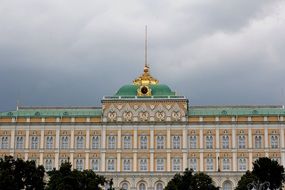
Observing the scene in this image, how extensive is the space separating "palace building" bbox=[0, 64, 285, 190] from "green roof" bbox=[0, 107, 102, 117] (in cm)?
27

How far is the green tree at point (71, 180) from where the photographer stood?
92188 millimetres

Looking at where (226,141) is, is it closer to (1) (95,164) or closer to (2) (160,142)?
(2) (160,142)

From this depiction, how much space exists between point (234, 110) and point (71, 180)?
5845 centimetres

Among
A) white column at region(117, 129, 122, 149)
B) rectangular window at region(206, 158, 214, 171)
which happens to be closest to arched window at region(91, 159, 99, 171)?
white column at region(117, 129, 122, 149)

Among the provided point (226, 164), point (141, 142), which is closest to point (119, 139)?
point (141, 142)

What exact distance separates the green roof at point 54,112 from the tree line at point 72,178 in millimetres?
39550

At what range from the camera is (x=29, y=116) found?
5595 inches

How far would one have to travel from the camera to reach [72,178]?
93062 millimetres

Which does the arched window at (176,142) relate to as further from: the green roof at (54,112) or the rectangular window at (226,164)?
the green roof at (54,112)

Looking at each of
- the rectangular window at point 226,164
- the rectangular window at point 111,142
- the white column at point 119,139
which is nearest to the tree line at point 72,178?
the rectangular window at point 226,164

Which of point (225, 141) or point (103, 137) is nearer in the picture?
point (225, 141)

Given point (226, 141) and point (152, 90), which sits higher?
point (152, 90)

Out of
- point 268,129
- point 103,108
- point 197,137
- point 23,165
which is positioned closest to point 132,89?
point 103,108

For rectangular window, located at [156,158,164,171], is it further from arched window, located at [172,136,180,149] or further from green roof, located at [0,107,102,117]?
green roof, located at [0,107,102,117]
